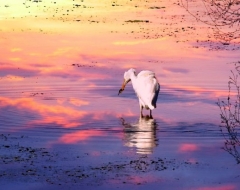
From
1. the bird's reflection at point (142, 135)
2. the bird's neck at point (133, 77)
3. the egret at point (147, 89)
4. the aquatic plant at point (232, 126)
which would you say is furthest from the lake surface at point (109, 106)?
the bird's neck at point (133, 77)

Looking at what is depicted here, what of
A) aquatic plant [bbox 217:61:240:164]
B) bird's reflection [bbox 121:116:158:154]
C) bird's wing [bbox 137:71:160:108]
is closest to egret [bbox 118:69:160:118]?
bird's wing [bbox 137:71:160:108]

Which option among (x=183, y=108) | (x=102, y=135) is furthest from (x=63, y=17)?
(x=102, y=135)

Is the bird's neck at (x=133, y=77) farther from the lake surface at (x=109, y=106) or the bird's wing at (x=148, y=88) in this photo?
the bird's wing at (x=148, y=88)

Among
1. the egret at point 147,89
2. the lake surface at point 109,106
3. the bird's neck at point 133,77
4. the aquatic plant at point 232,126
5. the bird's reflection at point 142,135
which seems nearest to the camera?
the aquatic plant at point 232,126

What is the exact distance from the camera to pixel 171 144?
54.3ft

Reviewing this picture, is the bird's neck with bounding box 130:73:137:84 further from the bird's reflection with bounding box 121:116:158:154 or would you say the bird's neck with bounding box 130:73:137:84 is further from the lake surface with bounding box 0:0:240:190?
the bird's reflection with bounding box 121:116:158:154

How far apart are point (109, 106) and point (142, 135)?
150 inches

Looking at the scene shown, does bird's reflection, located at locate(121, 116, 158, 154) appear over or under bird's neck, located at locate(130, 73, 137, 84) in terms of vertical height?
under

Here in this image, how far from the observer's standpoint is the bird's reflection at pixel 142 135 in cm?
1619

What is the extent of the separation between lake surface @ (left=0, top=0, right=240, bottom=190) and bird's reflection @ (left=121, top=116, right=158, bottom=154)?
0.08ft

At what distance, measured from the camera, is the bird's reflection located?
16188 mm

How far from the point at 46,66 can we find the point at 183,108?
299 inches

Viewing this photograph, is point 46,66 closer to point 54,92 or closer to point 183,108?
point 54,92

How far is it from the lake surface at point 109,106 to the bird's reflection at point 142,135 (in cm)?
2
